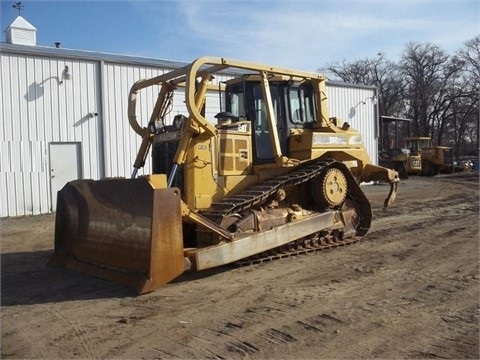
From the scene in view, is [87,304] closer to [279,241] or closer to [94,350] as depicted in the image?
[94,350]

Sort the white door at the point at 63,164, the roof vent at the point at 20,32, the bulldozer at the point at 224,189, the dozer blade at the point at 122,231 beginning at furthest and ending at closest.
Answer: the roof vent at the point at 20,32, the white door at the point at 63,164, the bulldozer at the point at 224,189, the dozer blade at the point at 122,231

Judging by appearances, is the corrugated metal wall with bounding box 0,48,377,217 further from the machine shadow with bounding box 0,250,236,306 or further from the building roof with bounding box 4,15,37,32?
the machine shadow with bounding box 0,250,236,306

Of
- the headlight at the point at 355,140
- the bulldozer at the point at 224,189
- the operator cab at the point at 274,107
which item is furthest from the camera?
the headlight at the point at 355,140

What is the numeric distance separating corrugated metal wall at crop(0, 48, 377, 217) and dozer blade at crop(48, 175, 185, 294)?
6.66m

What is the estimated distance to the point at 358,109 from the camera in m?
24.2

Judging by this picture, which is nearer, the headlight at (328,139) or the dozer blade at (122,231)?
the dozer blade at (122,231)

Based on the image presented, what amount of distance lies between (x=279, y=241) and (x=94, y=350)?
3.72m

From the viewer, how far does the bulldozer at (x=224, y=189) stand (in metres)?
6.52

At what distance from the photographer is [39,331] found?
5.10 metres

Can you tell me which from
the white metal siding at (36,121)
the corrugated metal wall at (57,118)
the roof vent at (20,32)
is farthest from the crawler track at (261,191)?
the roof vent at (20,32)

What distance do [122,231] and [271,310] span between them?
2395 millimetres

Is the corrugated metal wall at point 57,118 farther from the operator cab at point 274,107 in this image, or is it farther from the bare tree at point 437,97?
the bare tree at point 437,97

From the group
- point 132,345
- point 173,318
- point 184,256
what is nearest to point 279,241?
point 184,256

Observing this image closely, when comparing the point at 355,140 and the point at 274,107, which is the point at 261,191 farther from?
the point at 355,140
